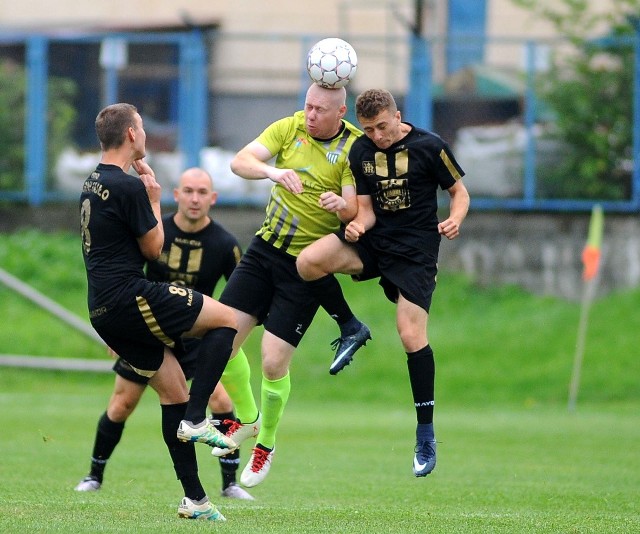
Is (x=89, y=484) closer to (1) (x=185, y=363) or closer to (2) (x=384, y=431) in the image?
(1) (x=185, y=363)

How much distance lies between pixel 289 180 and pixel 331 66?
3.13ft

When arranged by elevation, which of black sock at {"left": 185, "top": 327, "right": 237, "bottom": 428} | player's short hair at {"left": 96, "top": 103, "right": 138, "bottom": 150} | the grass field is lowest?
the grass field

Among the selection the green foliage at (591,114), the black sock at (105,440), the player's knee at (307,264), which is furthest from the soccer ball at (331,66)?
the green foliage at (591,114)

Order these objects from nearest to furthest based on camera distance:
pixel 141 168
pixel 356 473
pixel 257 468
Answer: pixel 141 168 → pixel 257 468 → pixel 356 473

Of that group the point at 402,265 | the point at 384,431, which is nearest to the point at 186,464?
the point at 402,265

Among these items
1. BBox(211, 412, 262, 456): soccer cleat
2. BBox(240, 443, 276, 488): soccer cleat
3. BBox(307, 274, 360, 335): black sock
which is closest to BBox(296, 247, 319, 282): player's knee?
BBox(307, 274, 360, 335): black sock

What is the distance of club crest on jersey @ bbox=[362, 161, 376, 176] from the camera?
8711 mm

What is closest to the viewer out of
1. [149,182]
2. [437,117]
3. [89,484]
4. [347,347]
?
[149,182]

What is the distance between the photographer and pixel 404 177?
872 cm

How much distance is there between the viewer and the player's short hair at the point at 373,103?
8461mm

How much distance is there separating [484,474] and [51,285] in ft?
40.3

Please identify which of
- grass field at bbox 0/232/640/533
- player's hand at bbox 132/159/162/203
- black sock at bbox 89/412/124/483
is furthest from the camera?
black sock at bbox 89/412/124/483

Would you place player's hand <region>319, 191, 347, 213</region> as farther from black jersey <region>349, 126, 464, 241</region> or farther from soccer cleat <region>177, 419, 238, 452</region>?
soccer cleat <region>177, 419, 238, 452</region>

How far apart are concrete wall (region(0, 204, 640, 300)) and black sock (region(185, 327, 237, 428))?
46.6ft
